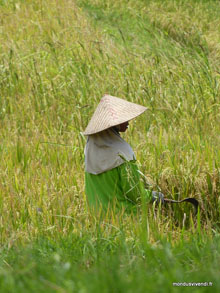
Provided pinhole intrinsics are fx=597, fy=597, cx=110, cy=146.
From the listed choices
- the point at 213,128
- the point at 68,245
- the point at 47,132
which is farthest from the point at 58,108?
the point at 68,245

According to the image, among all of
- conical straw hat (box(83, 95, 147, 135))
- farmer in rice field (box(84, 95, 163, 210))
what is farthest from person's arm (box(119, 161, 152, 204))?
conical straw hat (box(83, 95, 147, 135))

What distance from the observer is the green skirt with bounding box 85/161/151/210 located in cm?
351

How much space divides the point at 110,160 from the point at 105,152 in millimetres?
61

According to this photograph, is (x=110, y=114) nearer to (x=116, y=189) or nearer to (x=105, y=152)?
(x=105, y=152)

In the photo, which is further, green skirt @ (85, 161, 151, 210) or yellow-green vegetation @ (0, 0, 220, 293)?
green skirt @ (85, 161, 151, 210)

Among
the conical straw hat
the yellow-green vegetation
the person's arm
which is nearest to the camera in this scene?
the yellow-green vegetation

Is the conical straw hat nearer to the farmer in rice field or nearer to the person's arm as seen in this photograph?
the farmer in rice field

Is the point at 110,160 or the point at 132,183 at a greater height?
the point at 110,160

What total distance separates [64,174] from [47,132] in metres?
1.48

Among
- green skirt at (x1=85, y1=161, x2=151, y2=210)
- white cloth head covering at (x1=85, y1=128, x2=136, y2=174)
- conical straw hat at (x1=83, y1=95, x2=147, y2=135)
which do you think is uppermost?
conical straw hat at (x1=83, y1=95, x2=147, y2=135)

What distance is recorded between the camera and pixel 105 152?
3.65 m

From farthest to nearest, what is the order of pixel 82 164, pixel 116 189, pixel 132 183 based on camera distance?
pixel 82 164, pixel 116 189, pixel 132 183

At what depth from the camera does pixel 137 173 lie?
11.5ft

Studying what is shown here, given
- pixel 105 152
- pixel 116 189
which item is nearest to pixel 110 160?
pixel 105 152
